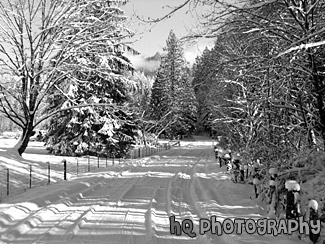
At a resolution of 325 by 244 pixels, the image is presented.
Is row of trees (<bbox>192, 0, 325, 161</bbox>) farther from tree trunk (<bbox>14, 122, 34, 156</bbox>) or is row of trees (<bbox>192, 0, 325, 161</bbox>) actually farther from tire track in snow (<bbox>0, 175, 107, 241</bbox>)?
tree trunk (<bbox>14, 122, 34, 156</bbox>)

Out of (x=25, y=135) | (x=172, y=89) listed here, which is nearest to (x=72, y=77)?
(x=25, y=135)

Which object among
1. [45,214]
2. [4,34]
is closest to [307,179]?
[45,214]

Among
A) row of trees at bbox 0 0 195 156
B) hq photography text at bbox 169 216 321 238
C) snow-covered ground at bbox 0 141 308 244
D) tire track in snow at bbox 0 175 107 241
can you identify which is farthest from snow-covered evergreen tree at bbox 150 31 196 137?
hq photography text at bbox 169 216 321 238

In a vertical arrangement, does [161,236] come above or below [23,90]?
below

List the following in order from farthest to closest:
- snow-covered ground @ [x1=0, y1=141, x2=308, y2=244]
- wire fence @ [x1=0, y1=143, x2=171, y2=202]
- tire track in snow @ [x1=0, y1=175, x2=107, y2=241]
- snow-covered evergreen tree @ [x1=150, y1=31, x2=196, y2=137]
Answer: snow-covered evergreen tree @ [x1=150, y1=31, x2=196, y2=137]
wire fence @ [x1=0, y1=143, x2=171, y2=202]
tire track in snow @ [x1=0, y1=175, x2=107, y2=241]
snow-covered ground @ [x1=0, y1=141, x2=308, y2=244]

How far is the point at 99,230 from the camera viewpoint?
6387 mm

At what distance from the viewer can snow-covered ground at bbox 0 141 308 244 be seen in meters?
5.92

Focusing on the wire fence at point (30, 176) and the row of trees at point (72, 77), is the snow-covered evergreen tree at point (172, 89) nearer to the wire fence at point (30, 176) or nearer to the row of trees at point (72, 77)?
the row of trees at point (72, 77)

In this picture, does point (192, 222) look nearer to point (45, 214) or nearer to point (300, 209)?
point (300, 209)

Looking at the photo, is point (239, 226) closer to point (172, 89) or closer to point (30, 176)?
point (30, 176)

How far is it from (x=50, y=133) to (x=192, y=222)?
70.7 feet

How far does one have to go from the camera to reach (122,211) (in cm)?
796

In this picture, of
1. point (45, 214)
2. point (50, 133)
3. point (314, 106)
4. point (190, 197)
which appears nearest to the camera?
point (45, 214)

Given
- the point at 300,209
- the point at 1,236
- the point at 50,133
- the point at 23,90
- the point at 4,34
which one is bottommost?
the point at 1,236
